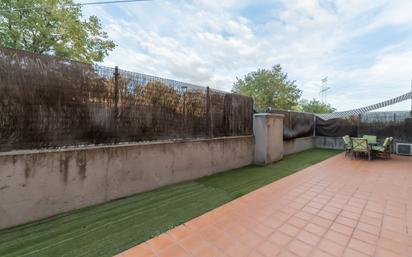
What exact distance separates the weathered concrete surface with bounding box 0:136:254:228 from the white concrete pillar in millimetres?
2514

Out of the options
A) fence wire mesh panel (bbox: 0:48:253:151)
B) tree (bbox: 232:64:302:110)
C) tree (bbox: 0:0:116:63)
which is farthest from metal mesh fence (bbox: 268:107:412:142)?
tree (bbox: 232:64:302:110)

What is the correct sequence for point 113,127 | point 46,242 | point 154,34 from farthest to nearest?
point 154,34 → point 113,127 → point 46,242

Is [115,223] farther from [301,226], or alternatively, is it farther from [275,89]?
[275,89]

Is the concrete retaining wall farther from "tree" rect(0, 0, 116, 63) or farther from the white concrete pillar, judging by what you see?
"tree" rect(0, 0, 116, 63)

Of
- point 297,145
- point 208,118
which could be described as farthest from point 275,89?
point 208,118

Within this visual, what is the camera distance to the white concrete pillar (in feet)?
21.7

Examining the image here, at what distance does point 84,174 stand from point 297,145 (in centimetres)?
921

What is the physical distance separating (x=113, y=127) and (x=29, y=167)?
1.25m

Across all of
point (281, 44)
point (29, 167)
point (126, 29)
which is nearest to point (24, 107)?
point (29, 167)

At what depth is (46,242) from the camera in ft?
7.09

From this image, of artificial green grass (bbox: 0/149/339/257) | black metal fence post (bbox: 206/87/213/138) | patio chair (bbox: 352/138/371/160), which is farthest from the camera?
patio chair (bbox: 352/138/371/160)

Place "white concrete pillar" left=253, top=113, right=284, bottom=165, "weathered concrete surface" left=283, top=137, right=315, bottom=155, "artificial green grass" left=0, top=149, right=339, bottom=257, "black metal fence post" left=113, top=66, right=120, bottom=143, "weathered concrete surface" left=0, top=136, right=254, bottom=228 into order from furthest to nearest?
"weathered concrete surface" left=283, top=137, right=315, bottom=155
"white concrete pillar" left=253, top=113, right=284, bottom=165
"black metal fence post" left=113, top=66, right=120, bottom=143
"weathered concrete surface" left=0, top=136, right=254, bottom=228
"artificial green grass" left=0, top=149, right=339, bottom=257

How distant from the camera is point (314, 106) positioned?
31.7m

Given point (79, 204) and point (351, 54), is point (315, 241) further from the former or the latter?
point (351, 54)
